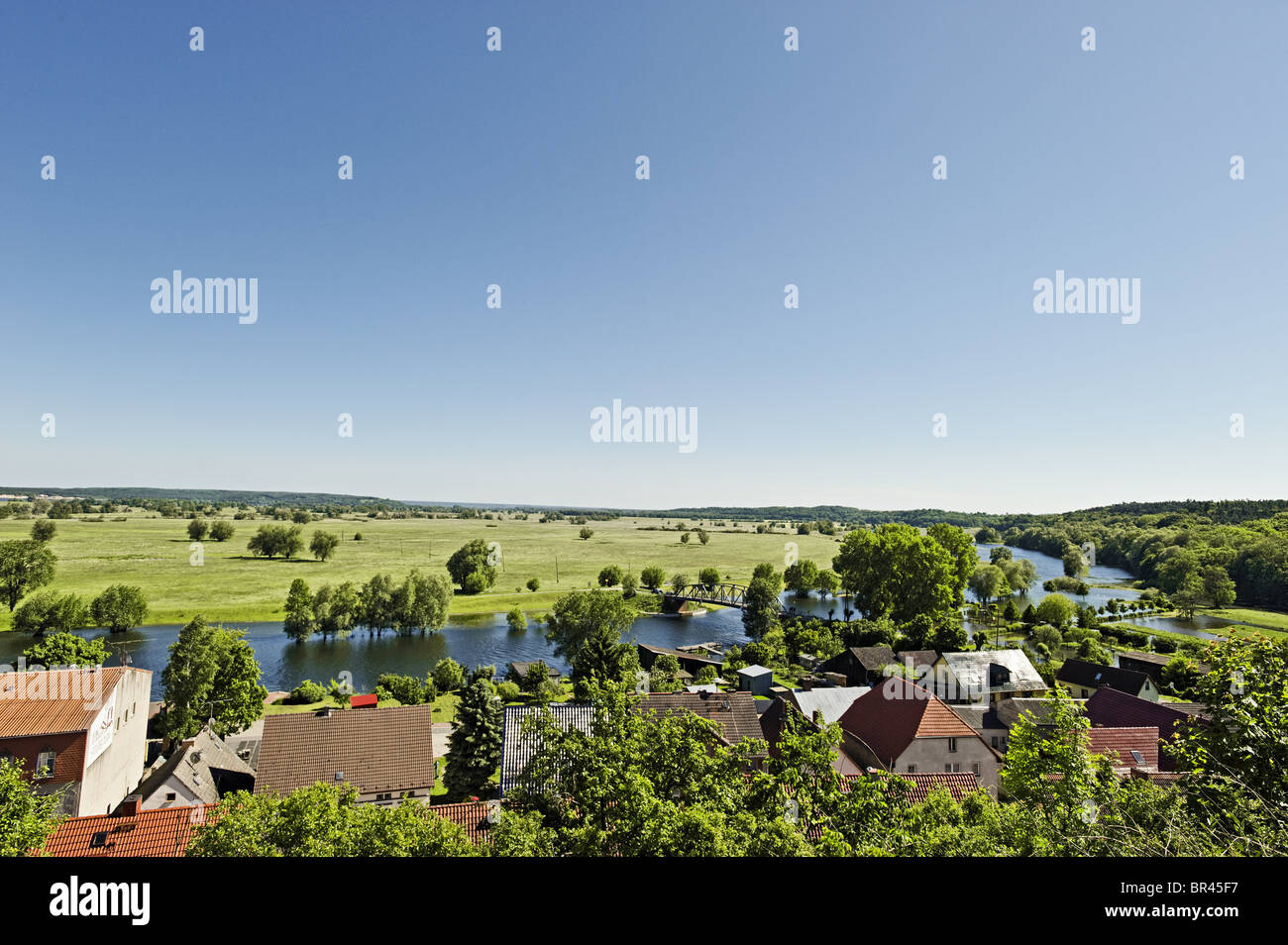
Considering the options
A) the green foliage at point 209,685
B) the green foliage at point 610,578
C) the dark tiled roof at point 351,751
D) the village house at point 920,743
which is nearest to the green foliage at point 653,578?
the green foliage at point 610,578

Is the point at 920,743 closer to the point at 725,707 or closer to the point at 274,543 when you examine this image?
the point at 725,707

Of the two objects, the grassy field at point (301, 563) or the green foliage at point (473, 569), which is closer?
the grassy field at point (301, 563)

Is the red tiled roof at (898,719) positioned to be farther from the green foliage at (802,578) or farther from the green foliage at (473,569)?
the green foliage at (473,569)

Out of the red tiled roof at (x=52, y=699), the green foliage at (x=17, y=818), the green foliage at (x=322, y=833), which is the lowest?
the red tiled roof at (x=52, y=699)

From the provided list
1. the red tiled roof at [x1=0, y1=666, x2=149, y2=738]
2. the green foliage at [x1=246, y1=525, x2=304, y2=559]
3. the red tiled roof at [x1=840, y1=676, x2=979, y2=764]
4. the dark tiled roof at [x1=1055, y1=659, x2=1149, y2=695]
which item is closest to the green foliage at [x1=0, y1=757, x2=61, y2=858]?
the red tiled roof at [x1=0, y1=666, x2=149, y2=738]

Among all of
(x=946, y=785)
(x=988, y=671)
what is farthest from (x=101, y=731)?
(x=988, y=671)
